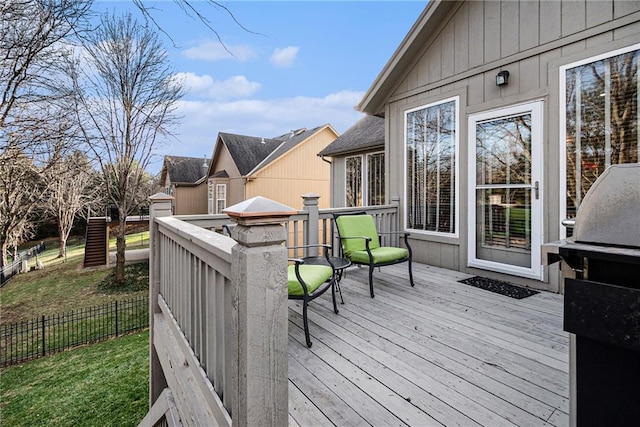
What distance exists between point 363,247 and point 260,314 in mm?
2930

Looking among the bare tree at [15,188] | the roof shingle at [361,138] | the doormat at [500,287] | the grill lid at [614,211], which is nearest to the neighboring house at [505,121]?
the doormat at [500,287]

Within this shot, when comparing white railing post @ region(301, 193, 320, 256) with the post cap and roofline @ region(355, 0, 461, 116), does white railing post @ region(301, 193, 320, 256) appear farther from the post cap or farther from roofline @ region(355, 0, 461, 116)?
the post cap

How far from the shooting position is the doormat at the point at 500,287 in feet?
11.9

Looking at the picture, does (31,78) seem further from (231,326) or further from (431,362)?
(431,362)

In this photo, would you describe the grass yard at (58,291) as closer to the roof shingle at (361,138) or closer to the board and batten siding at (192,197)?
the board and batten siding at (192,197)

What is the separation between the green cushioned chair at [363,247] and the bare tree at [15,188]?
5770mm

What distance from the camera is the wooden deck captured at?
175 centimetres

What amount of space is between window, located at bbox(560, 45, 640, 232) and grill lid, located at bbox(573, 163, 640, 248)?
2.53 metres

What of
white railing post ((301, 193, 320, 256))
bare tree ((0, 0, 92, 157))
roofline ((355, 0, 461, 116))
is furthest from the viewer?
roofline ((355, 0, 461, 116))

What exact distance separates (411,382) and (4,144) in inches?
278

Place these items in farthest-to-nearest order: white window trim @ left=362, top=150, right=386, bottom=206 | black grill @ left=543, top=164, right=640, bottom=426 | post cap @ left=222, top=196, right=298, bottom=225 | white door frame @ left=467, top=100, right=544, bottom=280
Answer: white window trim @ left=362, top=150, right=386, bottom=206 → white door frame @ left=467, top=100, right=544, bottom=280 → post cap @ left=222, top=196, right=298, bottom=225 → black grill @ left=543, top=164, right=640, bottom=426

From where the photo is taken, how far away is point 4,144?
5.37 meters

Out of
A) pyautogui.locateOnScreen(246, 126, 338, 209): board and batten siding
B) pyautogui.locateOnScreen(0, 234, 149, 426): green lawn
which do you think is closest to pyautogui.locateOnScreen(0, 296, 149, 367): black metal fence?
pyautogui.locateOnScreen(0, 234, 149, 426): green lawn

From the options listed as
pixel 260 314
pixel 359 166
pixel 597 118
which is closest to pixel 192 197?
pixel 359 166
